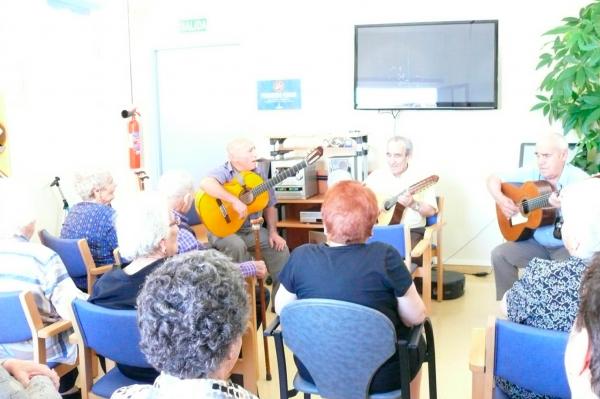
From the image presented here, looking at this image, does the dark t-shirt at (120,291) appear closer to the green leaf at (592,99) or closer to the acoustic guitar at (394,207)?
the acoustic guitar at (394,207)

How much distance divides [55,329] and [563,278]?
1699mm

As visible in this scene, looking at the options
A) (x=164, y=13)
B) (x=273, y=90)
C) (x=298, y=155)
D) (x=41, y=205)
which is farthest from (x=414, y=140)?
(x=41, y=205)

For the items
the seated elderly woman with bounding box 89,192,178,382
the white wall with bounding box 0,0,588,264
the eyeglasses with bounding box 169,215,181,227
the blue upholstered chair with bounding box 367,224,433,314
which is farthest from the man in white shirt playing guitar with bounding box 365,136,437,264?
the seated elderly woman with bounding box 89,192,178,382

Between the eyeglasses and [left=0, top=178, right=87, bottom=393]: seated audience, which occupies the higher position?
the eyeglasses

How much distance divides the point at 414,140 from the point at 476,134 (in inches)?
19.6

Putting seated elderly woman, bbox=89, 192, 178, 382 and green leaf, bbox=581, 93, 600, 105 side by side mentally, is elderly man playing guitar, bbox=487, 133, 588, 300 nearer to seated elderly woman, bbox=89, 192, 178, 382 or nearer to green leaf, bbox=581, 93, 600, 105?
green leaf, bbox=581, 93, 600, 105

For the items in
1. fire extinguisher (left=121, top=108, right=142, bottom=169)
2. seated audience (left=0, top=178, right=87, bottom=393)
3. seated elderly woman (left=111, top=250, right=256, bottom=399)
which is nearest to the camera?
seated elderly woman (left=111, top=250, right=256, bottom=399)

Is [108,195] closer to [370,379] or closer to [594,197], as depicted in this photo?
[370,379]

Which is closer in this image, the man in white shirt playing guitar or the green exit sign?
the man in white shirt playing guitar

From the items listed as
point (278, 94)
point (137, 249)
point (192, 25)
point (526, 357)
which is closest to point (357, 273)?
point (526, 357)

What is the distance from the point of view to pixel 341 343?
1885mm

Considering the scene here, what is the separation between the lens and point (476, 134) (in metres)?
4.75

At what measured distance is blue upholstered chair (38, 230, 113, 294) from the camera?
9.72ft

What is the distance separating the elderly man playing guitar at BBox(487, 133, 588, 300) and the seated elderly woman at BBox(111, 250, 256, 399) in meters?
2.58
